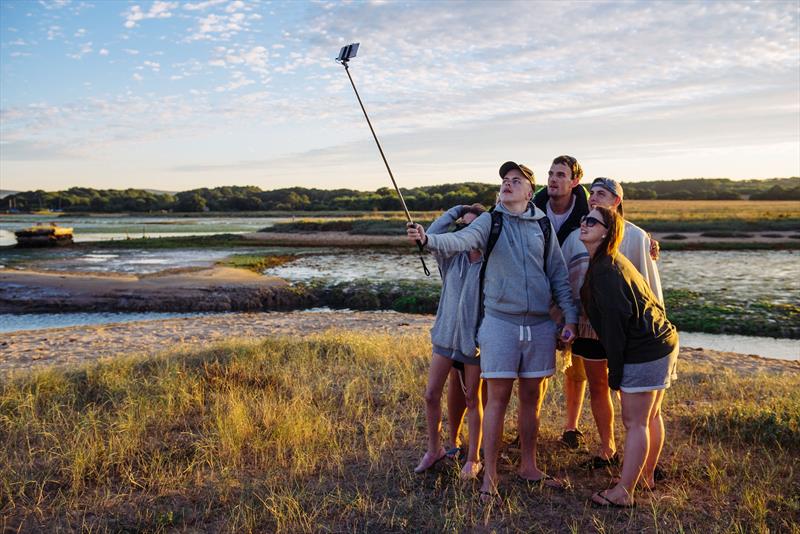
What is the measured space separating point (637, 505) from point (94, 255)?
34571 mm

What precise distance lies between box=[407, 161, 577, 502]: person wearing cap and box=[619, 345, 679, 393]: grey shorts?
1.38 feet

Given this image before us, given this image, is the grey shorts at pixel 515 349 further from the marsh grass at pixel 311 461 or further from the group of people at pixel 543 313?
the marsh grass at pixel 311 461

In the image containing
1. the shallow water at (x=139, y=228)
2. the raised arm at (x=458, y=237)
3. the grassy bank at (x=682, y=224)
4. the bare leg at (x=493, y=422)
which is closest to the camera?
the raised arm at (x=458, y=237)

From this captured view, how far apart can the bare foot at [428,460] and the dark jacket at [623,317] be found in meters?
1.57

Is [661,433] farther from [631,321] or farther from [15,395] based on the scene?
[15,395]

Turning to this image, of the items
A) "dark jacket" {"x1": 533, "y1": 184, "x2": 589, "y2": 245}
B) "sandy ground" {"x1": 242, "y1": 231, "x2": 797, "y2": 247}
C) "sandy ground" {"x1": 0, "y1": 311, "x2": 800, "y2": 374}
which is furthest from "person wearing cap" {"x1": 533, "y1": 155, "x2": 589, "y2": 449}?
"sandy ground" {"x1": 242, "y1": 231, "x2": 797, "y2": 247}

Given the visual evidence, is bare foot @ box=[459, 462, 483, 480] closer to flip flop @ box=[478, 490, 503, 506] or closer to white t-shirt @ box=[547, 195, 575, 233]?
flip flop @ box=[478, 490, 503, 506]

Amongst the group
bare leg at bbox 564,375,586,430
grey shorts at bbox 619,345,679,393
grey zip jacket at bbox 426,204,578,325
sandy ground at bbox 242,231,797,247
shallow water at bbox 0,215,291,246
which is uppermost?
grey zip jacket at bbox 426,204,578,325

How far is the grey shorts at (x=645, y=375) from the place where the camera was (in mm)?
3863

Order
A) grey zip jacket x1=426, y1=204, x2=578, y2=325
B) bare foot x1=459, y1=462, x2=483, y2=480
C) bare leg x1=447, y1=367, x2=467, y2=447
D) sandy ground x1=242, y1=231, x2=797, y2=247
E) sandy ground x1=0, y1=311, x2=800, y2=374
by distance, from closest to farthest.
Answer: grey zip jacket x1=426, y1=204, x2=578, y2=325 → bare foot x1=459, y1=462, x2=483, y2=480 → bare leg x1=447, y1=367, x2=467, y2=447 → sandy ground x1=0, y1=311, x2=800, y2=374 → sandy ground x1=242, y1=231, x2=797, y2=247

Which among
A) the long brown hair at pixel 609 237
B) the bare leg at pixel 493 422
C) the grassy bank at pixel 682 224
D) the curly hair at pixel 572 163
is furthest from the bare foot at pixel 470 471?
the grassy bank at pixel 682 224

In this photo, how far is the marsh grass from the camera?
407cm

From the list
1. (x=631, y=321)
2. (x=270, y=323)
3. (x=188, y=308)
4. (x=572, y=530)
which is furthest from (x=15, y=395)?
(x=188, y=308)

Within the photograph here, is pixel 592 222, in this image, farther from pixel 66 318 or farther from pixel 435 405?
pixel 66 318
